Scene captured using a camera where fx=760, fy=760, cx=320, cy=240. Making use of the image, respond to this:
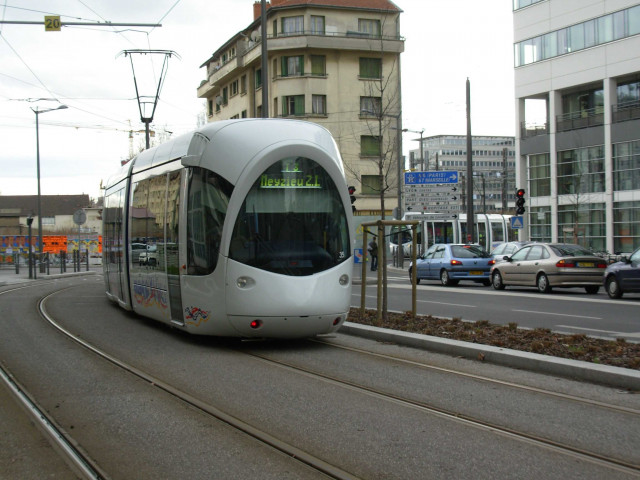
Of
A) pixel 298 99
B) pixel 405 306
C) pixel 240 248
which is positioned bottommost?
pixel 405 306

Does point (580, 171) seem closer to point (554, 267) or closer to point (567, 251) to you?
point (567, 251)

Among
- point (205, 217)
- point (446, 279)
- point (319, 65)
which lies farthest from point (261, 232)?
point (319, 65)

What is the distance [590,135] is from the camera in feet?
145

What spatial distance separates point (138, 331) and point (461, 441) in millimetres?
8750

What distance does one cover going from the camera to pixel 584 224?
4466 cm

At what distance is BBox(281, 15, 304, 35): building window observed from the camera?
186 ft

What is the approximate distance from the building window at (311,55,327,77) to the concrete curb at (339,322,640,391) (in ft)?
154

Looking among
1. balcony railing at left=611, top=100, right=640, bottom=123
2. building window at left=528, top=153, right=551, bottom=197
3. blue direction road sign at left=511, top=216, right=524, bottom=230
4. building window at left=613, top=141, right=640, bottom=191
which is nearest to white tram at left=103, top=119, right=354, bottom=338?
blue direction road sign at left=511, top=216, right=524, bottom=230

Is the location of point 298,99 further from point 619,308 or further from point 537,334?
point 537,334

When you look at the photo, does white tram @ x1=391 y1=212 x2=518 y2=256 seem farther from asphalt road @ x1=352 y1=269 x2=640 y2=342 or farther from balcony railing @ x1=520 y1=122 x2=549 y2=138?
asphalt road @ x1=352 y1=269 x2=640 y2=342

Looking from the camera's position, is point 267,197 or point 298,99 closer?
point 267,197

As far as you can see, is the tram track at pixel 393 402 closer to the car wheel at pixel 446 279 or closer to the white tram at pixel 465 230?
the car wheel at pixel 446 279

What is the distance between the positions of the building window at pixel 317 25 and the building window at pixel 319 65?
1.75m

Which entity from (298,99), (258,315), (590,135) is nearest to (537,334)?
(258,315)
